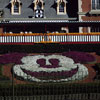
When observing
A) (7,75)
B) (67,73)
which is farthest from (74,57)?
(7,75)

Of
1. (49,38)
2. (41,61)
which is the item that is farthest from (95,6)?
(41,61)

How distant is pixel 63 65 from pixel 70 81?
334cm

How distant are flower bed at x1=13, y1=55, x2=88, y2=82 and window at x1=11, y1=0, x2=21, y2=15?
66.3 feet

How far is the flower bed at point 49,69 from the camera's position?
2164cm

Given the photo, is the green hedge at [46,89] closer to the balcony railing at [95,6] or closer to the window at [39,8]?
the balcony railing at [95,6]

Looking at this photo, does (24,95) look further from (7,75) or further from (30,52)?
(30,52)

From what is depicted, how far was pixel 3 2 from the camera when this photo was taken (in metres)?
47.7

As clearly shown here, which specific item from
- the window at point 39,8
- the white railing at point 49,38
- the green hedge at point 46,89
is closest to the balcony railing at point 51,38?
the white railing at point 49,38

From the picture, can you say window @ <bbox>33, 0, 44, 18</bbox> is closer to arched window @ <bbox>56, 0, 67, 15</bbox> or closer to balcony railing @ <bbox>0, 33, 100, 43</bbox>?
arched window @ <bbox>56, 0, 67, 15</bbox>

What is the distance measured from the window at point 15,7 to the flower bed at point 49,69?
2020cm

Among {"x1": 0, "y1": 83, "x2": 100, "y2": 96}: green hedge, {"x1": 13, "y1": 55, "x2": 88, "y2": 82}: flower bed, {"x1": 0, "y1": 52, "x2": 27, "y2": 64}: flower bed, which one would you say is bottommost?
{"x1": 0, "y1": 83, "x2": 100, "y2": 96}: green hedge

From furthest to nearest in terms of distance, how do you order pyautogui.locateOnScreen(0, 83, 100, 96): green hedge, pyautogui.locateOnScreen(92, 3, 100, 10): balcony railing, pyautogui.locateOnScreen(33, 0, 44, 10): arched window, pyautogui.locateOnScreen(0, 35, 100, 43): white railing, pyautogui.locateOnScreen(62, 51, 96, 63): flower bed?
pyautogui.locateOnScreen(33, 0, 44, 10): arched window → pyautogui.locateOnScreen(92, 3, 100, 10): balcony railing → pyautogui.locateOnScreen(0, 35, 100, 43): white railing → pyautogui.locateOnScreen(62, 51, 96, 63): flower bed → pyautogui.locateOnScreen(0, 83, 100, 96): green hedge

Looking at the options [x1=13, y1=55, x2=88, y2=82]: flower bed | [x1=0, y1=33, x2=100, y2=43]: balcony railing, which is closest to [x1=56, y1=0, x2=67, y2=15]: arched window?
[x1=0, y1=33, x2=100, y2=43]: balcony railing

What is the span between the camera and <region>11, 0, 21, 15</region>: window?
46.4 metres
